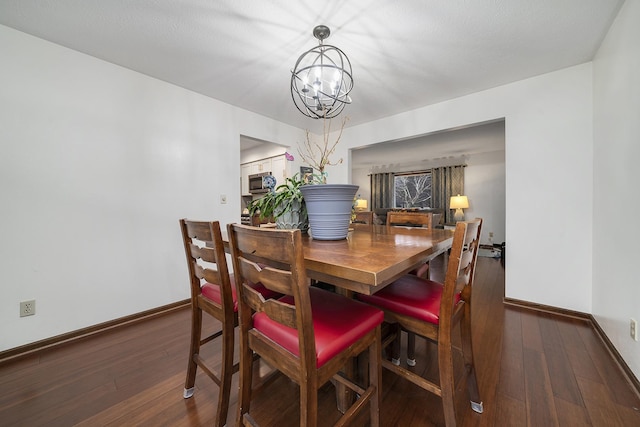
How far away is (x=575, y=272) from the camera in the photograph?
217 cm

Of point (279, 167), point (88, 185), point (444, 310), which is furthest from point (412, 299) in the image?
point (279, 167)

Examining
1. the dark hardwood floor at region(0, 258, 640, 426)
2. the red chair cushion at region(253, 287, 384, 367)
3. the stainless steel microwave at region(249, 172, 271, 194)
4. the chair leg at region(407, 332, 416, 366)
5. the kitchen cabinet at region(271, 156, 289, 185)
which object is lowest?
the dark hardwood floor at region(0, 258, 640, 426)

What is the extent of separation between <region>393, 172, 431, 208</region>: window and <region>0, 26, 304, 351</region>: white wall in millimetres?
5678

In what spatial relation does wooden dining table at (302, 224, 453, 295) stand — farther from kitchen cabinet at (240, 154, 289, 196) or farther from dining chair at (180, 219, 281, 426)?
kitchen cabinet at (240, 154, 289, 196)

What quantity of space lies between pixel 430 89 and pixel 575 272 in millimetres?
2263

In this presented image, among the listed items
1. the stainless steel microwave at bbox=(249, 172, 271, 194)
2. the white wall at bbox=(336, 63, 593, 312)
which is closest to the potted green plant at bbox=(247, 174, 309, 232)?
the white wall at bbox=(336, 63, 593, 312)

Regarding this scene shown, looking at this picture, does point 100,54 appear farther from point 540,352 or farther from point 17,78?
point 540,352

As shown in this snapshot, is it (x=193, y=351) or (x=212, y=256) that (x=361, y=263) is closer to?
(x=212, y=256)

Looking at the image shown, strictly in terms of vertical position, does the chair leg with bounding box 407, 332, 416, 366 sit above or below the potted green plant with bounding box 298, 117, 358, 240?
below

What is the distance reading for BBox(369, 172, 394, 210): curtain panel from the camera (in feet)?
23.4

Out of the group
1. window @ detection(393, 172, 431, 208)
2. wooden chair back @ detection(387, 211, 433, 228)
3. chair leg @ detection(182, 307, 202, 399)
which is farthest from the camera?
window @ detection(393, 172, 431, 208)

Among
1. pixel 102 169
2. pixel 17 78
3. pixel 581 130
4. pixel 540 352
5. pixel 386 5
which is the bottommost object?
pixel 540 352

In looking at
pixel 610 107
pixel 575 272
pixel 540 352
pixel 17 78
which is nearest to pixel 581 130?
pixel 610 107

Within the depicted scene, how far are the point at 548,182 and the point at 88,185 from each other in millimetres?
4162
